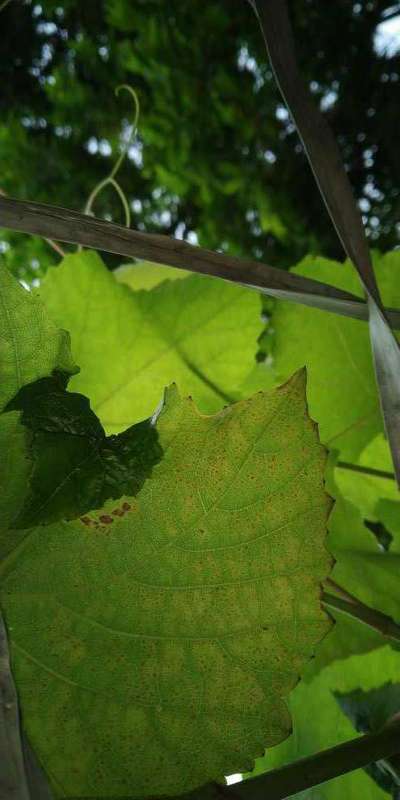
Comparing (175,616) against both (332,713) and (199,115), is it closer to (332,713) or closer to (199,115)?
(332,713)

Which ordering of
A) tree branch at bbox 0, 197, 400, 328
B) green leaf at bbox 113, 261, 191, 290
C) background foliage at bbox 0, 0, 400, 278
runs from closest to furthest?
tree branch at bbox 0, 197, 400, 328 → green leaf at bbox 113, 261, 191, 290 → background foliage at bbox 0, 0, 400, 278

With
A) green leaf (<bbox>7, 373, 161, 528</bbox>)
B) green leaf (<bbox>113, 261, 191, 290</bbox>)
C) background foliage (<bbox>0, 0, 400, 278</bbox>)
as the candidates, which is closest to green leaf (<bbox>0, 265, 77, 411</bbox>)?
green leaf (<bbox>7, 373, 161, 528</bbox>)

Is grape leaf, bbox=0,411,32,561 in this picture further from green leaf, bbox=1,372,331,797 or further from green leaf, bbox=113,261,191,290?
green leaf, bbox=113,261,191,290

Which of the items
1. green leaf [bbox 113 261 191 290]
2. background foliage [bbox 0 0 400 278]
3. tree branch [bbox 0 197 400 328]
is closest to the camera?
tree branch [bbox 0 197 400 328]

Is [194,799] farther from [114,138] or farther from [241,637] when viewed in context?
[114,138]

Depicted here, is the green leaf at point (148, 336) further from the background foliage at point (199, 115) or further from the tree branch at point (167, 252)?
the background foliage at point (199, 115)

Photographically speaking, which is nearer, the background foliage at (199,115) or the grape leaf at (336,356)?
the grape leaf at (336,356)

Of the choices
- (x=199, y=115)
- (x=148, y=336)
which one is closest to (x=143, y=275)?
(x=148, y=336)

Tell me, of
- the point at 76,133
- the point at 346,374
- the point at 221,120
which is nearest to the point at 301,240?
the point at 221,120

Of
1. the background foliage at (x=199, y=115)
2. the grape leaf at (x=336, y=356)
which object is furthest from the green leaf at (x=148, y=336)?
the background foliage at (x=199, y=115)
